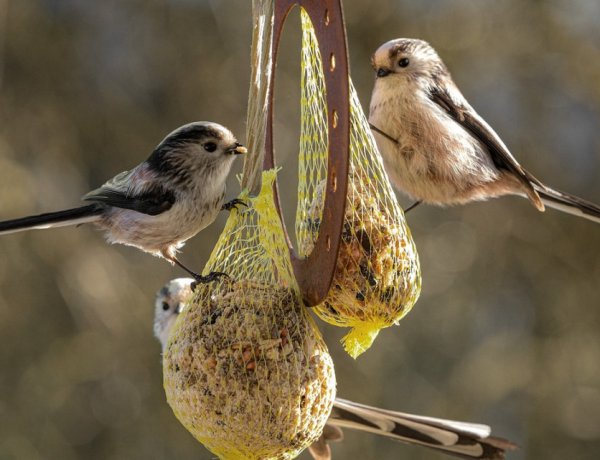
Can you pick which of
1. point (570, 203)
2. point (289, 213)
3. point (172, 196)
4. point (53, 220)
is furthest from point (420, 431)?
point (289, 213)

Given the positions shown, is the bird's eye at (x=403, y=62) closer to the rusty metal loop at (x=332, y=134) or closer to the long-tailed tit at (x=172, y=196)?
the long-tailed tit at (x=172, y=196)

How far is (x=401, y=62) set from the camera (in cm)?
410

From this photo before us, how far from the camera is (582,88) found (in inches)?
374

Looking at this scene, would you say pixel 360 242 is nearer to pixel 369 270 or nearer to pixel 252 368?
pixel 369 270

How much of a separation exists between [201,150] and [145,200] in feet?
1.09

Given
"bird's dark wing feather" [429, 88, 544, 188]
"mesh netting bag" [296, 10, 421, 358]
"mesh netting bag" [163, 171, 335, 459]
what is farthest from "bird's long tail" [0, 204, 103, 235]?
"bird's dark wing feather" [429, 88, 544, 188]

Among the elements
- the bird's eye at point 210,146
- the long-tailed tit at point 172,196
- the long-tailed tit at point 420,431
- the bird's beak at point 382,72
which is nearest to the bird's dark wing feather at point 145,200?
the long-tailed tit at point 172,196

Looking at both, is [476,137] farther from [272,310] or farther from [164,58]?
[164,58]

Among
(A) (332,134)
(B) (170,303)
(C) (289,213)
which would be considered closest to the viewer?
(A) (332,134)

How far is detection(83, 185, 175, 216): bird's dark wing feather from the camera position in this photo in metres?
3.96

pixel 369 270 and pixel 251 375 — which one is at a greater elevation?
pixel 369 270

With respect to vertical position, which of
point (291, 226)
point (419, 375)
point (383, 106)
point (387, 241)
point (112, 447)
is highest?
point (383, 106)

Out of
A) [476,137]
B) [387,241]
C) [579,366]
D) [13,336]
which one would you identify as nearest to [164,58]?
[13,336]

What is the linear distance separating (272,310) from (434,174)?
1212 mm
